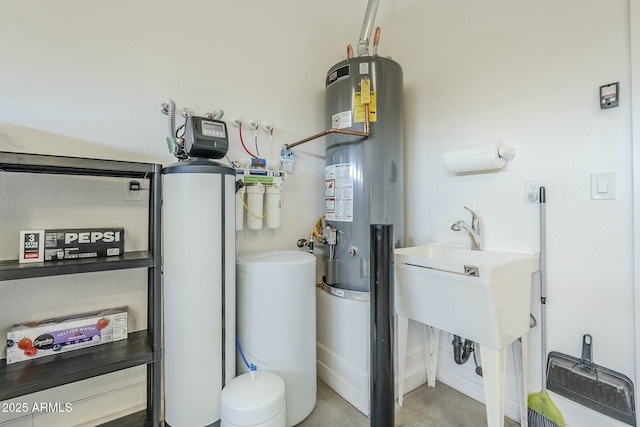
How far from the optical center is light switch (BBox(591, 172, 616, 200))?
4.03ft

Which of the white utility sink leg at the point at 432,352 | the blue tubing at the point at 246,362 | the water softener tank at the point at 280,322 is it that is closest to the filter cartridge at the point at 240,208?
the water softener tank at the point at 280,322

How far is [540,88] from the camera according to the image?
4.73 feet

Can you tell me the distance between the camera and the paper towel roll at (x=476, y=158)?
1491mm

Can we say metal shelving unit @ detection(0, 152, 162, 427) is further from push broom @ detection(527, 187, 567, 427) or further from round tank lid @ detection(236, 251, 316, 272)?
push broom @ detection(527, 187, 567, 427)

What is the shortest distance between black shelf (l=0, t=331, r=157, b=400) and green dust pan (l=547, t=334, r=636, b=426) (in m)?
1.84

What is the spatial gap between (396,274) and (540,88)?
1.17 m

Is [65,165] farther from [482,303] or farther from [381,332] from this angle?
[482,303]

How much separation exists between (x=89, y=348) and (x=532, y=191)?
220 cm

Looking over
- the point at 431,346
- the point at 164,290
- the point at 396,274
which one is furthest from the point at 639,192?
the point at 164,290

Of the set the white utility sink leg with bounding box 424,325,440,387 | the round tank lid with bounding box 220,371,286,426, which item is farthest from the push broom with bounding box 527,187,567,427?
the round tank lid with bounding box 220,371,286,426

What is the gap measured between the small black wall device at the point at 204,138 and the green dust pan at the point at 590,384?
74.2 inches

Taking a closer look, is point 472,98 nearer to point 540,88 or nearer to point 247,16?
point 540,88

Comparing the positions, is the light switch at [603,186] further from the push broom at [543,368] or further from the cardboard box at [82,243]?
the cardboard box at [82,243]

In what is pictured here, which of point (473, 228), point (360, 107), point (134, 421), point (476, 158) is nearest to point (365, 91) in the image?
point (360, 107)
